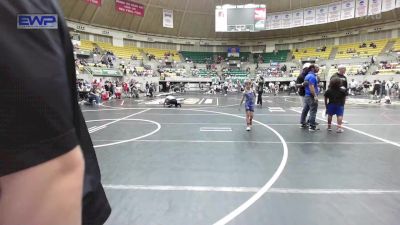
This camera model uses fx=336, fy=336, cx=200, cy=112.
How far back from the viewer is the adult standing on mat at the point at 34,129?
1.83 ft

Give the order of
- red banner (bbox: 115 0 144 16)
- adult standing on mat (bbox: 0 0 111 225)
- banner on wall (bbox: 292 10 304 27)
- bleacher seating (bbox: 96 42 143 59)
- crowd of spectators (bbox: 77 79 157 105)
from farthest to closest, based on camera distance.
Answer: banner on wall (bbox: 292 10 304 27) < bleacher seating (bbox: 96 42 143 59) < red banner (bbox: 115 0 144 16) < crowd of spectators (bbox: 77 79 157 105) < adult standing on mat (bbox: 0 0 111 225)

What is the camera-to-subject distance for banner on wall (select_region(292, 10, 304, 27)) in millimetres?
46625

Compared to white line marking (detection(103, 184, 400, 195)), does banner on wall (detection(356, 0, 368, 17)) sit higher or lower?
higher

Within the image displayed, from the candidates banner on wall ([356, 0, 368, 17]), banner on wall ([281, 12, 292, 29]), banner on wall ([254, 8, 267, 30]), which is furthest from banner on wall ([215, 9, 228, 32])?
banner on wall ([356, 0, 368, 17])

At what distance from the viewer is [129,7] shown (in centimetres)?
4331

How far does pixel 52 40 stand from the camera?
24.3 inches

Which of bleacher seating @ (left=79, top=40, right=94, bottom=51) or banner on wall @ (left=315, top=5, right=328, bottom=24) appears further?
banner on wall @ (left=315, top=5, right=328, bottom=24)

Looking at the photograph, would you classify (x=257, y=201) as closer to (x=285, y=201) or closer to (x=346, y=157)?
(x=285, y=201)

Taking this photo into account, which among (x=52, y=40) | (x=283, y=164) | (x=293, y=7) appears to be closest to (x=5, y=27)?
(x=52, y=40)

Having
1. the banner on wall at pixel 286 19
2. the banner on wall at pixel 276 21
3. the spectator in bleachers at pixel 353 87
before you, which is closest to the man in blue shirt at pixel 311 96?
the spectator in bleachers at pixel 353 87

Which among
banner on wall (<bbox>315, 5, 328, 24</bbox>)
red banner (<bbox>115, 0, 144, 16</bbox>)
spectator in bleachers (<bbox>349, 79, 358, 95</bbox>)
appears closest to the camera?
spectator in bleachers (<bbox>349, 79, 358, 95</bbox>)

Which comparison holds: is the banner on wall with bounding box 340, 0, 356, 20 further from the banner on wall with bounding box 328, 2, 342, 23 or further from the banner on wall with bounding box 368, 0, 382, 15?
the banner on wall with bounding box 368, 0, 382, 15

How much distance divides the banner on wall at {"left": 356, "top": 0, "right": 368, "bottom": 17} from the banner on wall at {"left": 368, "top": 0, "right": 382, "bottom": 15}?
0.53m

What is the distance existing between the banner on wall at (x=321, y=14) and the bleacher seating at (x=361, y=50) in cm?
559
